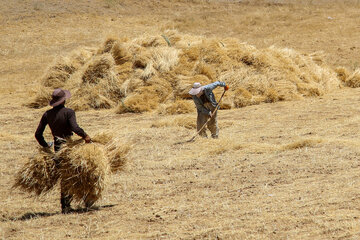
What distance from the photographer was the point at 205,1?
35.2m

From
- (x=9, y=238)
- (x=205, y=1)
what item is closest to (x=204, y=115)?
(x=9, y=238)

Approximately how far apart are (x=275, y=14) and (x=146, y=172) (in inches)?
904

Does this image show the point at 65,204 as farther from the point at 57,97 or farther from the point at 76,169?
the point at 57,97

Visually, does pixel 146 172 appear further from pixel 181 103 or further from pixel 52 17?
pixel 52 17

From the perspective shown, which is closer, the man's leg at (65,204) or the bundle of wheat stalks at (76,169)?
the bundle of wheat stalks at (76,169)

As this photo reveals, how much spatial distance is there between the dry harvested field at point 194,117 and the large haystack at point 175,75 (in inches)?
1.7

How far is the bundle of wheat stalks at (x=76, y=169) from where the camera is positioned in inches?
262

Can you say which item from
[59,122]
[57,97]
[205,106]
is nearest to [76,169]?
[59,122]

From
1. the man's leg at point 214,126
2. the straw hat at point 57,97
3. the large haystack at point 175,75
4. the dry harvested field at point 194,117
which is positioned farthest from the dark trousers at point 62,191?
the large haystack at point 175,75

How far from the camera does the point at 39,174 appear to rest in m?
6.78

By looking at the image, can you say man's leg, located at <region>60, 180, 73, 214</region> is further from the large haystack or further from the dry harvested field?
the large haystack

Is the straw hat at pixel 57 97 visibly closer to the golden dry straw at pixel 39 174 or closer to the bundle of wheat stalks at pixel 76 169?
the bundle of wheat stalks at pixel 76 169

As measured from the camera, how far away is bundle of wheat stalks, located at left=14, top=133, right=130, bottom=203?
6.66 meters

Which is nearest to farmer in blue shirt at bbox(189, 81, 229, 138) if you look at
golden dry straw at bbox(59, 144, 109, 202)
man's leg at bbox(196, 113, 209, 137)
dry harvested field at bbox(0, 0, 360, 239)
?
man's leg at bbox(196, 113, 209, 137)
